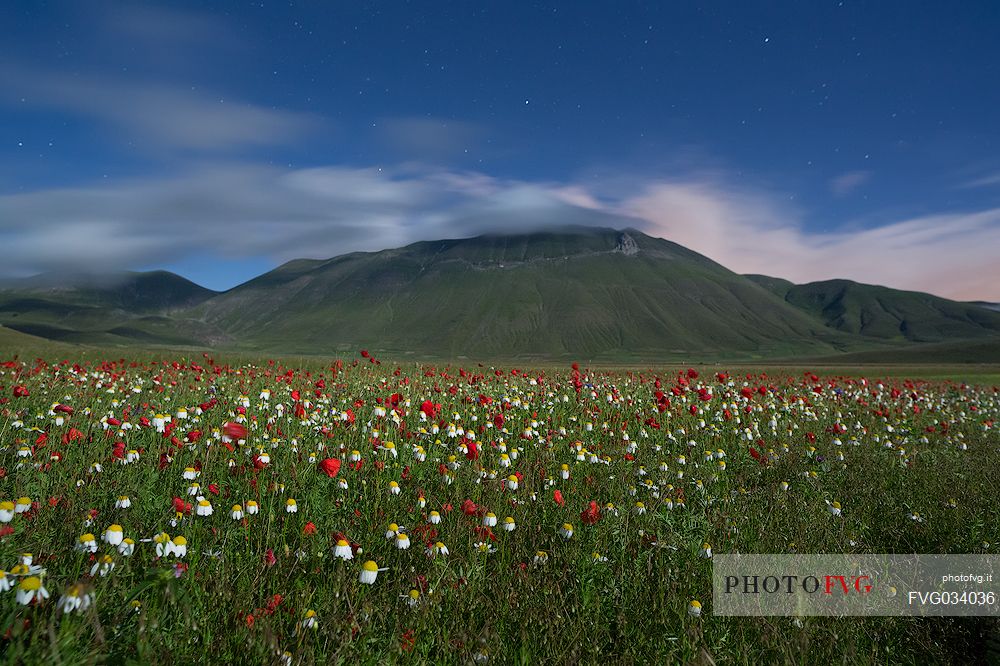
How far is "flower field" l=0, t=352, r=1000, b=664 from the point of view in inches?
119

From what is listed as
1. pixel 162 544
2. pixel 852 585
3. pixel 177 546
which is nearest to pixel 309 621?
pixel 177 546

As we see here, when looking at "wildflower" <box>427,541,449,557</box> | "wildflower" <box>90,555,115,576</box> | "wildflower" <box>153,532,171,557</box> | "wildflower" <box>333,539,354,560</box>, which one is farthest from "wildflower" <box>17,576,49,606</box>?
"wildflower" <box>427,541,449,557</box>

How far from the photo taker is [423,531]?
4.32 m

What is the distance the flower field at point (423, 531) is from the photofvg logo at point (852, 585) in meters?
0.15

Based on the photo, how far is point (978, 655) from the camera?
399 cm

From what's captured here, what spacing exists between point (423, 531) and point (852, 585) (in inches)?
140

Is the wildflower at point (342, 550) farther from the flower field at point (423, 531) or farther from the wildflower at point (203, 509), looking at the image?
the wildflower at point (203, 509)

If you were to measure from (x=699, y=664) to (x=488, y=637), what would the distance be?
48.4 inches

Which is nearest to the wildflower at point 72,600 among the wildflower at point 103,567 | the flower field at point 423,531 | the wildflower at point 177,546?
the flower field at point 423,531

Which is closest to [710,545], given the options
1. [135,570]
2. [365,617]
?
[365,617]

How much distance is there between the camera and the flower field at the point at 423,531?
3027mm

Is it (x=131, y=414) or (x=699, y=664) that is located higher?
(x=131, y=414)

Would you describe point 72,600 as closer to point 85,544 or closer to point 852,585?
point 85,544

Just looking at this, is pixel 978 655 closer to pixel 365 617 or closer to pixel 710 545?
pixel 710 545
